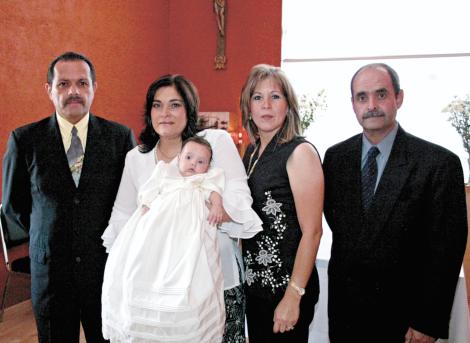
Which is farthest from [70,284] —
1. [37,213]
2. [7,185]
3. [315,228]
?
[315,228]

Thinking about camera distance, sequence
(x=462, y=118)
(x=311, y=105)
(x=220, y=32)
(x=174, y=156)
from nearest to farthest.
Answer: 1. (x=174, y=156)
2. (x=462, y=118)
3. (x=311, y=105)
4. (x=220, y=32)

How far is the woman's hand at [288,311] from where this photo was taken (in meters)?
1.45

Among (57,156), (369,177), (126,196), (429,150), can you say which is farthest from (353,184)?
(57,156)

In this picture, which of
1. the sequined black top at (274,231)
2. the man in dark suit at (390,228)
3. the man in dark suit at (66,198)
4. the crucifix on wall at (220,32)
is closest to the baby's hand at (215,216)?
the sequined black top at (274,231)

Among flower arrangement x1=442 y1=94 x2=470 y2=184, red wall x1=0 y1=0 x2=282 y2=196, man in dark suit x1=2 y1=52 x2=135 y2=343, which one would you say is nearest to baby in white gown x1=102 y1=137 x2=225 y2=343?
man in dark suit x1=2 y1=52 x2=135 y2=343

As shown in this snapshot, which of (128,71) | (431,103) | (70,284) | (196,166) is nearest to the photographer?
(196,166)

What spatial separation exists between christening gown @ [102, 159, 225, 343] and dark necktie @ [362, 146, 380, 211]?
0.55m

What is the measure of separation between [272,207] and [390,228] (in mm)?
426

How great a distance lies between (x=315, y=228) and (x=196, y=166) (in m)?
0.49

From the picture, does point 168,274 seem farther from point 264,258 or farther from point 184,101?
point 184,101

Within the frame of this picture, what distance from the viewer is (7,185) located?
185 centimetres

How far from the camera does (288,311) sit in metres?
1.45

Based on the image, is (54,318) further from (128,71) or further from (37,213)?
(128,71)

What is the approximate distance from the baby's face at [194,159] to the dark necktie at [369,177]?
1.98 ft
